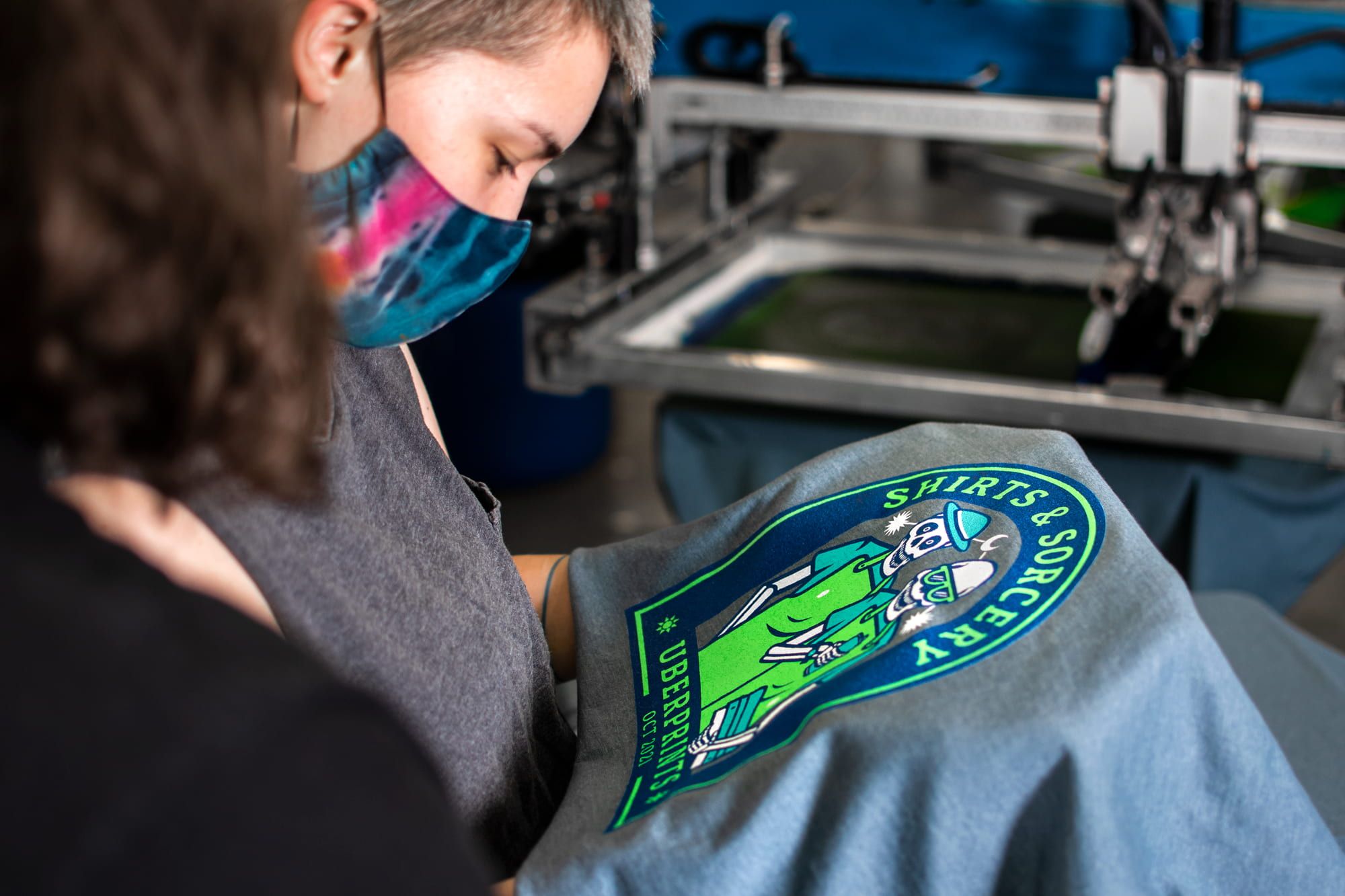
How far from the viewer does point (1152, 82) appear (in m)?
1.70

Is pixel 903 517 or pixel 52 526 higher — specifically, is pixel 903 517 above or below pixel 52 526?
below

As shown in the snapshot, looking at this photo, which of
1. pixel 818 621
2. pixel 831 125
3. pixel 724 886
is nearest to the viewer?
pixel 724 886

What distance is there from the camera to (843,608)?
86cm

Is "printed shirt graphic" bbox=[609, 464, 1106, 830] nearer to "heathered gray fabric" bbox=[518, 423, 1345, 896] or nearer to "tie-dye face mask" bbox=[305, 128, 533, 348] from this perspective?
"heathered gray fabric" bbox=[518, 423, 1345, 896]

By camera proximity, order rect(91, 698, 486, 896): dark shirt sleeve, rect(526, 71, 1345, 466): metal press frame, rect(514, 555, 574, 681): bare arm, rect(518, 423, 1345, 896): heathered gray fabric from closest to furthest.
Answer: rect(91, 698, 486, 896): dark shirt sleeve
rect(518, 423, 1345, 896): heathered gray fabric
rect(514, 555, 574, 681): bare arm
rect(526, 71, 1345, 466): metal press frame

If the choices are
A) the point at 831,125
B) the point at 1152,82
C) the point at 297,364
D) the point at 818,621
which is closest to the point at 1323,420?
A: the point at 1152,82

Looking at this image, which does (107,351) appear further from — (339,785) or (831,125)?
(831,125)

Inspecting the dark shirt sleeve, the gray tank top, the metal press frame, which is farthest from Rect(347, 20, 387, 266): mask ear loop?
the metal press frame

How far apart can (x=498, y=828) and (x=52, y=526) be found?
0.45m

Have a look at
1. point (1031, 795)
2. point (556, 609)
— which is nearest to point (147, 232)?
point (1031, 795)

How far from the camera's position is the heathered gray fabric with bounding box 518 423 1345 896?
67 cm

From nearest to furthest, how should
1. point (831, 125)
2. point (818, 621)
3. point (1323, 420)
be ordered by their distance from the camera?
1. point (818, 621)
2. point (1323, 420)
3. point (831, 125)

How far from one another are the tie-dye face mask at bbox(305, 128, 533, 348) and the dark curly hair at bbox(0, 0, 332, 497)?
0.22 m

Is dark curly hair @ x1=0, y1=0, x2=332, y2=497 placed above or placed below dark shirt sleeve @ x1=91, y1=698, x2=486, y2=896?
above
